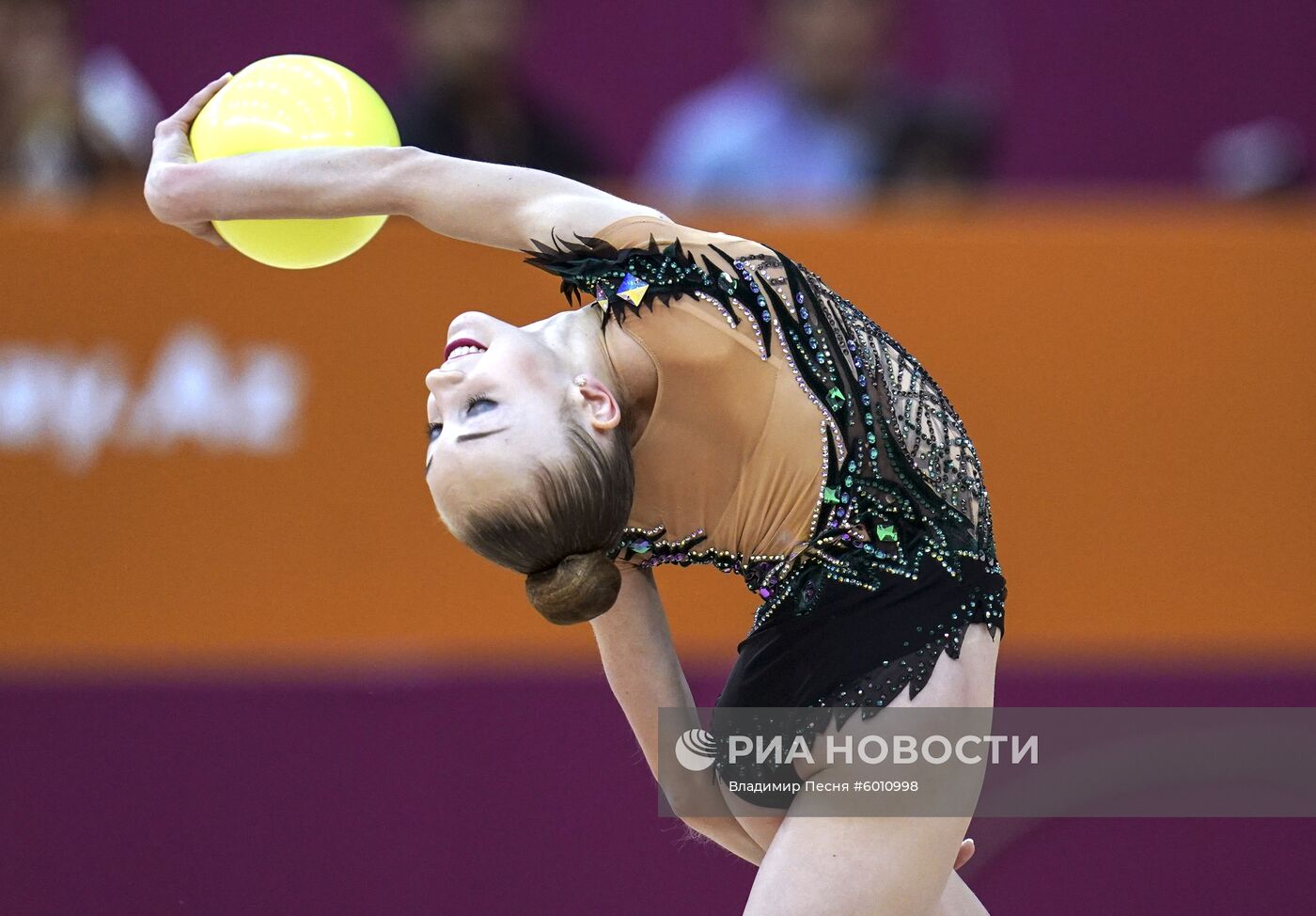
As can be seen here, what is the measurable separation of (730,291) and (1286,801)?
214 centimetres

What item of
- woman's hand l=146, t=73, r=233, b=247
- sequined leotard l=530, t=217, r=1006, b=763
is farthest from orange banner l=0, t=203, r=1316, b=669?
sequined leotard l=530, t=217, r=1006, b=763

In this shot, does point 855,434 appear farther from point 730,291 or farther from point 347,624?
point 347,624

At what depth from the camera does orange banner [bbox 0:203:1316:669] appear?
3.66m

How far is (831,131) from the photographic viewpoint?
4629mm

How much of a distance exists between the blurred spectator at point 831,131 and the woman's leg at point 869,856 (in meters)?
2.39

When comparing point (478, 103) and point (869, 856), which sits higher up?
point (478, 103)

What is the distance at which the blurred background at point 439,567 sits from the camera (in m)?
3.67

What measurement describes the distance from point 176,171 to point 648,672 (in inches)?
37.8

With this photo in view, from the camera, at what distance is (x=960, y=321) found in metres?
3.82

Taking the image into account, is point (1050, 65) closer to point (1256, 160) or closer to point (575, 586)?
point (1256, 160)

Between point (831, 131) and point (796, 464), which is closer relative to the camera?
point (796, 464)

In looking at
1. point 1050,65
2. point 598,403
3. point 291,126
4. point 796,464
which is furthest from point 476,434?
point 1050,65

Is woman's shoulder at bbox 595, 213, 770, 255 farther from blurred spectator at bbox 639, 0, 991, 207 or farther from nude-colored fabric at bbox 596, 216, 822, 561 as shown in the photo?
blurred spectator at bbox 639, 0, 991, 207

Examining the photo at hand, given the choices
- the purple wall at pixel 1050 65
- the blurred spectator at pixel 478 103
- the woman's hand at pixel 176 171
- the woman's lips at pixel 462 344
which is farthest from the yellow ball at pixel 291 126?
the purple wall at pixel 1050 65
